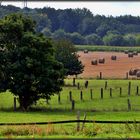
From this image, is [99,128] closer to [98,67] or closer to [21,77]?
[21,77]

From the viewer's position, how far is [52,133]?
71.9 feet

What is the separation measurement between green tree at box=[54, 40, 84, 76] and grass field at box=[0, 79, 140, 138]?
9.60 ft

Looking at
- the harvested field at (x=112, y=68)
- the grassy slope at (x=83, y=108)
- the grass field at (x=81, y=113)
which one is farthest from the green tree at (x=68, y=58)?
the grassy slope at (x=83, y=108)

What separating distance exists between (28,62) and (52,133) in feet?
59.0

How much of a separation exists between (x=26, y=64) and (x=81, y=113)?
6413 millimetres

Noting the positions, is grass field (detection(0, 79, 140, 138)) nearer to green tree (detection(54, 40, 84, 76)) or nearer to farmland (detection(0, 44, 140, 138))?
farmland (detection(0, 44, 140, 138))

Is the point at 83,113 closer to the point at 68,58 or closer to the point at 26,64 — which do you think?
the point at 26,64

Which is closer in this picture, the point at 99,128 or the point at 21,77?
the point at 99,128

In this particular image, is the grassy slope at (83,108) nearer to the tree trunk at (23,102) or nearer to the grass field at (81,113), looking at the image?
the grass field at (81,113)

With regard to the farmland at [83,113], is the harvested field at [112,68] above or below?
below

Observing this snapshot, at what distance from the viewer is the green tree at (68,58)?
6669 centimetres

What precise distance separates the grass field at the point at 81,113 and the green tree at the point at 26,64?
156cm

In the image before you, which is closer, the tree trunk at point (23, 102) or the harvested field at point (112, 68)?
the tree trunk at point (23, 102)

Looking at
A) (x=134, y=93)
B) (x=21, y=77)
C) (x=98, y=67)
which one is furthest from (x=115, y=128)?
(x=98, y=67)
